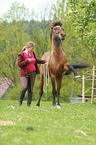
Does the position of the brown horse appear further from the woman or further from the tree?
the tree

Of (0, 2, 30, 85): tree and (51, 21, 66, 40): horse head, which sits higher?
(51, 21, 66, 40): horse head

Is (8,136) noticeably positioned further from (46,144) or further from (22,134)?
(46,144)

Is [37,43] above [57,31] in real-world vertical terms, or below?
below

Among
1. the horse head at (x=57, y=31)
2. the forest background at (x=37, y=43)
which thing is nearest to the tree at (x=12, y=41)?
the forest background at (x=37, y=43)

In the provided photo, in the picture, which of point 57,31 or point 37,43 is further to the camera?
point 37,43

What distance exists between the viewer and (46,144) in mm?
2527

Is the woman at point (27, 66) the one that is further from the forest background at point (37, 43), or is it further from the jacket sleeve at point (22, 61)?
the forest background at point (37, 43)

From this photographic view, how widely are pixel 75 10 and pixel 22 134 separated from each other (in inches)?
509

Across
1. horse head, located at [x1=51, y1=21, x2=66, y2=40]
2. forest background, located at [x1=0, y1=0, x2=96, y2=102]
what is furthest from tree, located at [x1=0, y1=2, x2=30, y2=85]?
horse head, located at [x1=51, y1=21, x2=66, y2=40]

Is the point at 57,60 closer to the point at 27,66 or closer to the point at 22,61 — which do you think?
the point at 27,66

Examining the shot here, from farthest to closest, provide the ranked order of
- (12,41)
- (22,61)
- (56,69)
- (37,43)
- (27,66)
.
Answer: (12,41) → (37,43) → (56,69) → (27,66) → (22,61)

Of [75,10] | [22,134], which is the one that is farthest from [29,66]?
[75,10]

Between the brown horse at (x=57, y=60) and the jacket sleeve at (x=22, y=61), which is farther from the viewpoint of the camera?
the brown horse at (x=57, y=60)

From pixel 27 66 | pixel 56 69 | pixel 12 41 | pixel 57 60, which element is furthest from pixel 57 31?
pixel 12 41
